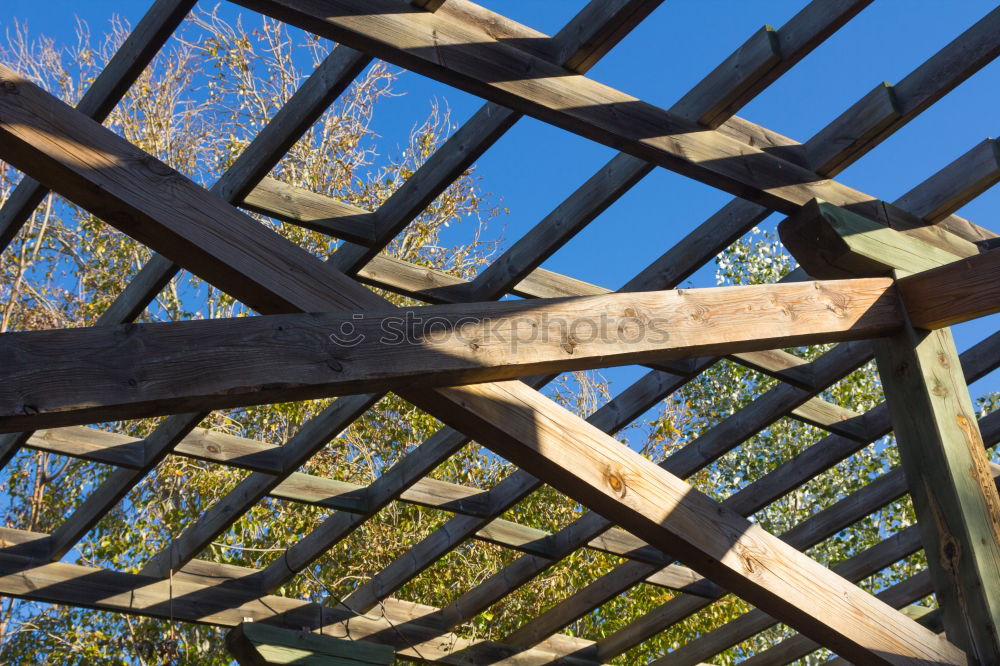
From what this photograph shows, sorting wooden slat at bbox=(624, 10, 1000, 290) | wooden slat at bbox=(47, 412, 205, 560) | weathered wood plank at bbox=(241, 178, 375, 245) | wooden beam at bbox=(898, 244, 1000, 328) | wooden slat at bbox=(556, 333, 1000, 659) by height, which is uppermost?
weathered wood plank at bbox=(241, 178, 375, 245)

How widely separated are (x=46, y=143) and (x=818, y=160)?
2.19 meters

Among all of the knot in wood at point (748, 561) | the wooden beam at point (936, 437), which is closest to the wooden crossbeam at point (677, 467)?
the wooden beam at point (936, 437)

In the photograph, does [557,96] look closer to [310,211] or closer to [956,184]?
[310,211]

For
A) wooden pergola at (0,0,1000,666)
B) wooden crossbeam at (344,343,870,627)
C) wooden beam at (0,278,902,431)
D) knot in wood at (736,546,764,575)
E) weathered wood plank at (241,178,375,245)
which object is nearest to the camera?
wooden beam at (0,278,902,431)

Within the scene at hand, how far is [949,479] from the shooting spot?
2977 mm

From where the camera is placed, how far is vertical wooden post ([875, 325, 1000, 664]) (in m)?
2.85

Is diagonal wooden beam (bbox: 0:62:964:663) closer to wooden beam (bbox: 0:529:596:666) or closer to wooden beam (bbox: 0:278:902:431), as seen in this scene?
wooden beam (bbox: 0:278:902:431)

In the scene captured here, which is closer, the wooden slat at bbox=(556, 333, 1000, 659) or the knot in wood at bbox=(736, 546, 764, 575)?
the knot in wood at bbox=(736, 546, 764, 575)

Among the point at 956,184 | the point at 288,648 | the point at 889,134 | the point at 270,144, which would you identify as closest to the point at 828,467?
the point at 956,184

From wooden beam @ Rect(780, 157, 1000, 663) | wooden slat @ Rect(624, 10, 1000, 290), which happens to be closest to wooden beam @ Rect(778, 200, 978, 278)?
wooden beam @ Rect(780, 157, 1000, 663)

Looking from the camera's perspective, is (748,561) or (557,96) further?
(557,96)

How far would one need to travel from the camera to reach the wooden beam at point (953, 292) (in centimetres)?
298

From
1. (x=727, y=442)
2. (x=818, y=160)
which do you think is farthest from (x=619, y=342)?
(x=727, y=442)

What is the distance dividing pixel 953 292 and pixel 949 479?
54cm
